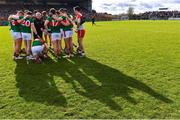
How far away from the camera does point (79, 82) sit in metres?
9.07

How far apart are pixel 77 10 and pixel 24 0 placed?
72166 mm

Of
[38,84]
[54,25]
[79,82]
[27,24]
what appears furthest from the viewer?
[54,25]

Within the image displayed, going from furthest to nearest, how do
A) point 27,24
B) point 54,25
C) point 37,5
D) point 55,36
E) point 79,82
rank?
point 37,5
point 55,36
point 54,25
point 27,24
point 79,82

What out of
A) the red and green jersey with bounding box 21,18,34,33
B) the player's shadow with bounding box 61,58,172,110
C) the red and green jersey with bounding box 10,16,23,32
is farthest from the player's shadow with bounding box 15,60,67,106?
Result: the red and green jersey with bounding box 10,16,23,32

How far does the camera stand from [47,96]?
25.6ft

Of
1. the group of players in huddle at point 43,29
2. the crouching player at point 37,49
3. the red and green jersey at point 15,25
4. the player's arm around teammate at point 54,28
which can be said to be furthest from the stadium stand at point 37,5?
the crouching player at point 37,49

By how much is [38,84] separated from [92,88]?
155cm

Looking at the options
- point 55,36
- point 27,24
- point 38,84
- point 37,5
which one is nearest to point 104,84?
point 38,84

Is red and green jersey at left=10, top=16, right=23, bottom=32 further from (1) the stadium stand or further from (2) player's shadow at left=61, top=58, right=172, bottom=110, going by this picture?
(1) the stadium stand

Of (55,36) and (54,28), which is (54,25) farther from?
(55,36)

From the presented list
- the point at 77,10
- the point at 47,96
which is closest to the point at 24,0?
the point at 77,10

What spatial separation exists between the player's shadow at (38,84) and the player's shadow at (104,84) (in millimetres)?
592

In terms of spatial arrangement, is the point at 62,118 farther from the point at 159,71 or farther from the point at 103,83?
the point at 159,71

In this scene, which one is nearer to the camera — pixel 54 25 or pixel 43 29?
pixel 54 25
